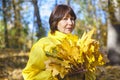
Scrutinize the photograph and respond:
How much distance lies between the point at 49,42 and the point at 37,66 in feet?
0.79

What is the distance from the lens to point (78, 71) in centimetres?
306

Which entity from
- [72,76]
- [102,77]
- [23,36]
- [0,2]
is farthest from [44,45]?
[23,36]

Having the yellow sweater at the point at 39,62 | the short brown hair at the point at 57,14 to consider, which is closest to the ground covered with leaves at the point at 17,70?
the short brown hair at the point at 57,14

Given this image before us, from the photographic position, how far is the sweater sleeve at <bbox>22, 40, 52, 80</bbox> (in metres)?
2.97

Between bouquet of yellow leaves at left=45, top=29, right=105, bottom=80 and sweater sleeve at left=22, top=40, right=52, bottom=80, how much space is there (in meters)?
0.06

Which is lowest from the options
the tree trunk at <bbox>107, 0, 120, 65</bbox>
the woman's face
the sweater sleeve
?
the tree trunk at <bbox>107, 0, 120, 65</bbox>

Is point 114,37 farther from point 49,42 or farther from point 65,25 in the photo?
point 49,42

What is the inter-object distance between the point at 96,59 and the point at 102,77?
6157mm

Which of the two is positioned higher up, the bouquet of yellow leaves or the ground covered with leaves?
the bouquet of yellow leaves

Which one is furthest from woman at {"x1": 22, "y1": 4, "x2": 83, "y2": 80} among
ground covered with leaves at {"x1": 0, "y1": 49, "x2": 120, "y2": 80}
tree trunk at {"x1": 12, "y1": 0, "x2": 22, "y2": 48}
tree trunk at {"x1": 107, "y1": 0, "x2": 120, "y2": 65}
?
tree trunk at {"x1": 12, "y1": 0, "x2": 22, "y2": 48}

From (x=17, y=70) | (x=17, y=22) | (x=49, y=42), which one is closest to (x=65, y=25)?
(x=49, y=42)

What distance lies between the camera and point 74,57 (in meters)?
3.01

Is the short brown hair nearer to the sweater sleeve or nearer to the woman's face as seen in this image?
the woman's face

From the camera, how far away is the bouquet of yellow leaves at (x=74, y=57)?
2.94 m
